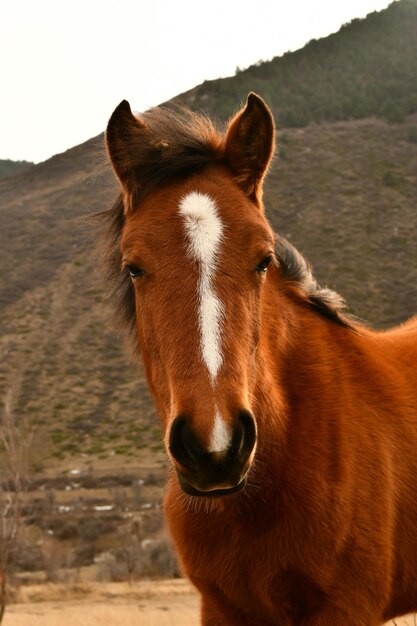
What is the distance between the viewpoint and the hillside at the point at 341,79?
53.1 metres

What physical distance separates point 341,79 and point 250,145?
57.1 metres

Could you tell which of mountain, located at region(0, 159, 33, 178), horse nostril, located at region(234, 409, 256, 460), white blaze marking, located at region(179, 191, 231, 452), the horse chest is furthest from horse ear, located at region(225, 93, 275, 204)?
mountain, located at region(0, 159, 33, 178)

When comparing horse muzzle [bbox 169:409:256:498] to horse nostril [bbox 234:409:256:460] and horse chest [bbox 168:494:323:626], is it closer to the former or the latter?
horse nostril [bbox 234:409:256:460]

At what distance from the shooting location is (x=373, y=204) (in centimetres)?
4153

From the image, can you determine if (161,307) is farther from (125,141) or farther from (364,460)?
(364,460)

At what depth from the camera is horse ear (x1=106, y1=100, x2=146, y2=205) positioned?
3398 millimetres

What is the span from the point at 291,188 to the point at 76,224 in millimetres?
41365

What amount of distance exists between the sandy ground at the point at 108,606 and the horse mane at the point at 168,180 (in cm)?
556

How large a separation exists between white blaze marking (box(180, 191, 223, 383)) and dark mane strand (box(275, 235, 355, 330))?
0.96 meters

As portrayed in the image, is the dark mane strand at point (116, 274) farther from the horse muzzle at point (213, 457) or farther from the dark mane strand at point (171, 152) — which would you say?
the horse muzzle at point (213, 457)

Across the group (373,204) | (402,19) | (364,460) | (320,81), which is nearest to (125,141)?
(364,460)

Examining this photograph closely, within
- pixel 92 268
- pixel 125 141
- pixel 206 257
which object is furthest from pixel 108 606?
pixel 92 268

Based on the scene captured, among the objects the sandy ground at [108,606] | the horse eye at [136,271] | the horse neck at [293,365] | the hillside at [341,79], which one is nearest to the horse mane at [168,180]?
the horse neck at [293,365]

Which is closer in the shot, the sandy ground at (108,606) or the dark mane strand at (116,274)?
the dark mane strand at (116,274)
